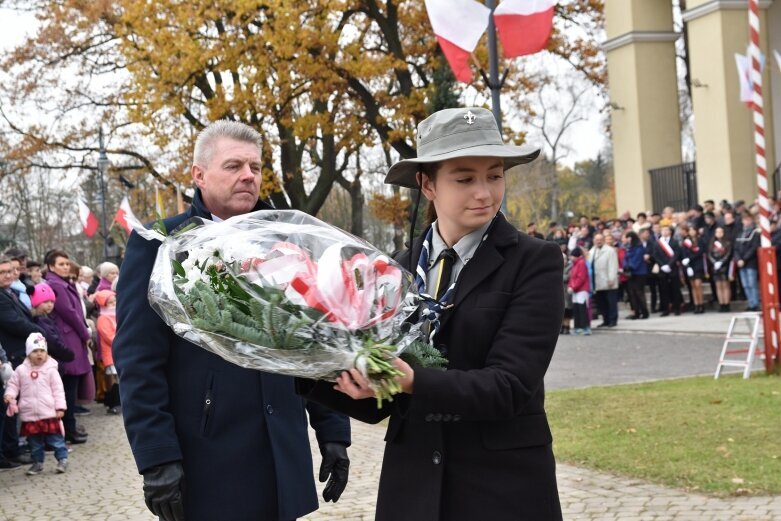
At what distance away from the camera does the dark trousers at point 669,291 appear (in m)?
21.4

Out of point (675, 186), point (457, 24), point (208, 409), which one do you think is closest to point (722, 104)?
point (675, 186)

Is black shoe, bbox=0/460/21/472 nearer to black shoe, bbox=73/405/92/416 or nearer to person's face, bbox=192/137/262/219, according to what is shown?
black shoe, bbox=73/405/92/416

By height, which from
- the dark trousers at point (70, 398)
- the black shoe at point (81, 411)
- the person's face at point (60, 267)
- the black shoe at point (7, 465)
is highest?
the person's face at point (60, 267)

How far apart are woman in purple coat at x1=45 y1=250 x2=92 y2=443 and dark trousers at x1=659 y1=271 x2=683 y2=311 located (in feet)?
42.3

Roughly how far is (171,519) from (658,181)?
25213 millimetres

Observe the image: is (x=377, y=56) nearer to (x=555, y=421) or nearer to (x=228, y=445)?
(x=555, y=421)

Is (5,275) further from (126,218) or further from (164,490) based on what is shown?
(164,490)

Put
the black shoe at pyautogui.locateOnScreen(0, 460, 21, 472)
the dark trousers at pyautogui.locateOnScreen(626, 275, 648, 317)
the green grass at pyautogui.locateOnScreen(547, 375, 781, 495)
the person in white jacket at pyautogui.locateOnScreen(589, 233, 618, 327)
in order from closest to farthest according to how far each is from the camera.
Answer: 1. the green grass at pyautogui.locateOnScreen(547, 375, 781, 495)
2. the black shoe at pyautogui.locateOnScreen(0, 460, 21, 472)
3. the person in white jacket at pyautogui.locateOnScreen(589, 233, 618, 327)
4. the dark trousers at pyautogui.locateOnScreen(626, 275, 648, 317)

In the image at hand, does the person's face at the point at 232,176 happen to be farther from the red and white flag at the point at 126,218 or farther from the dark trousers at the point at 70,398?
the dark trousers at the point at 70,398

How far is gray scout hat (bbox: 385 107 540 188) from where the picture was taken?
292cm

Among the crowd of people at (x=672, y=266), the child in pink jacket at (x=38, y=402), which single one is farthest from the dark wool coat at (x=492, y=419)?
the crowd of people at (x=672, y=266)

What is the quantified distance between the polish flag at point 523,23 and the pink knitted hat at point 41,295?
7.28 m

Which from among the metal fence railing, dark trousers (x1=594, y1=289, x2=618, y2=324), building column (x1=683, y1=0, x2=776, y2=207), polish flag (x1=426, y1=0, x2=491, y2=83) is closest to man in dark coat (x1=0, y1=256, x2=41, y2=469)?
polish flag (x1=426, y1=0, x2=491, y2=83)

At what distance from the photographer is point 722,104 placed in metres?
24.0
